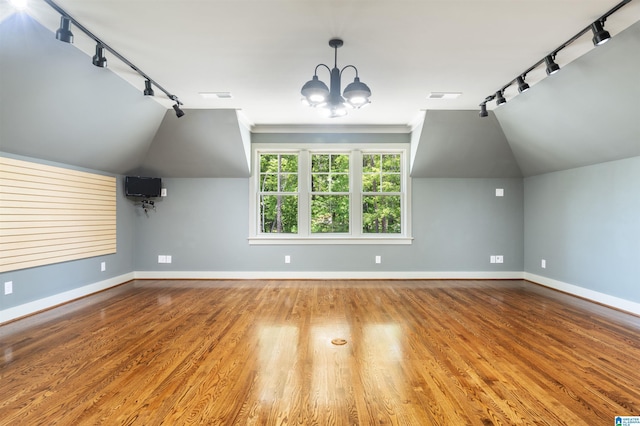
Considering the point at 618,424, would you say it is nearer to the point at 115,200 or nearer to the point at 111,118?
the point at 111,118

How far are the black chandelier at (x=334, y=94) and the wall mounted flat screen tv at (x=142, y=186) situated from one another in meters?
3.90

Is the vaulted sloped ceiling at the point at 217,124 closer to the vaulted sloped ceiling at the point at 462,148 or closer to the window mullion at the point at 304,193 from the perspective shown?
the vaulted sloped ceiling at the point at 462,148

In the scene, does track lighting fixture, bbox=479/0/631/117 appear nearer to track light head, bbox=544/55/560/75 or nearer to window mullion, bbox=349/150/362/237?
track light head, bbox=544/55/560/75

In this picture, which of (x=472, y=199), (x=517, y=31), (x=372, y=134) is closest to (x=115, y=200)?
(x=372, y=134)

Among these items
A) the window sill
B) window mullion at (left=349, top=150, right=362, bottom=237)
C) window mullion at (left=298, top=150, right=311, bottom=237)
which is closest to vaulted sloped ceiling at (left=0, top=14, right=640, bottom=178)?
window mullion at (left=349, top=150, right=362, bottom=237)

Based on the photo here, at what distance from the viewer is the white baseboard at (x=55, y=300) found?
11.1 ft

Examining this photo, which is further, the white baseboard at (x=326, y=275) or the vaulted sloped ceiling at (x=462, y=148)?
the white baseboard at (x=326, y=275)

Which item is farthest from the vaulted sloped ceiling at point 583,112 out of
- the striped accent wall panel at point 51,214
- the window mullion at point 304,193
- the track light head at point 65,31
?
the striped accent wall panel at point 51,214

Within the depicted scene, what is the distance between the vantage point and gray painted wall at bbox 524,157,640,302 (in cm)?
378

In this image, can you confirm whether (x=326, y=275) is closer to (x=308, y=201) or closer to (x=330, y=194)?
(x=308, y=201)

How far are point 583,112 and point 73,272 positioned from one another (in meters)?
6.87

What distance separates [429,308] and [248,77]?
3582 mm

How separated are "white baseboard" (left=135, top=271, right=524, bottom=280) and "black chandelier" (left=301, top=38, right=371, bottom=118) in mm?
3346

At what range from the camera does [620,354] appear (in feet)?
8.53
